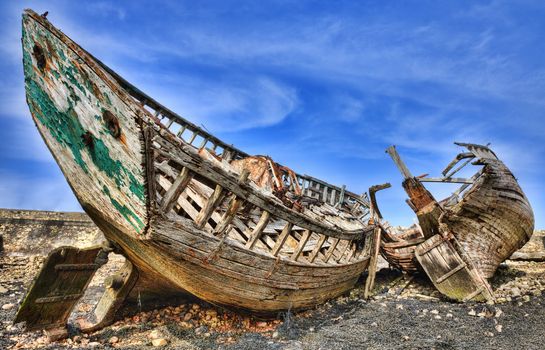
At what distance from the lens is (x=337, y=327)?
5965 mm

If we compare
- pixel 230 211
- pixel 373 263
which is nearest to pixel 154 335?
pixel 230 211

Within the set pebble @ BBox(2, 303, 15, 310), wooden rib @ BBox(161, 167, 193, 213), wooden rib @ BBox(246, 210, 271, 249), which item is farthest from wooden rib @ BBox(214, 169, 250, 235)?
Result: pebble @ BBox(2, 303, 15, 310)

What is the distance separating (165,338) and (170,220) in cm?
245

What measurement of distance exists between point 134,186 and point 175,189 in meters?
0.45

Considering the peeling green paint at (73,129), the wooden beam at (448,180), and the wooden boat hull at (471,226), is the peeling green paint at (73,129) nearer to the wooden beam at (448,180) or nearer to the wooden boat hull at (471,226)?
the wooden boat hull at (471,226)

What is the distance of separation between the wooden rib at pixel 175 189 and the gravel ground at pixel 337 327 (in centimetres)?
242

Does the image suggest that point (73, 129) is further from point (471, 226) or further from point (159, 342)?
point (471, 226)

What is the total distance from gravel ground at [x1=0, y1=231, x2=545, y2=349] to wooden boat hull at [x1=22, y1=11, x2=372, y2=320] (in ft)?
1.95

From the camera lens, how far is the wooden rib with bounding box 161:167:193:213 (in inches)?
150

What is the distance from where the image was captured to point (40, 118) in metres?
5.29

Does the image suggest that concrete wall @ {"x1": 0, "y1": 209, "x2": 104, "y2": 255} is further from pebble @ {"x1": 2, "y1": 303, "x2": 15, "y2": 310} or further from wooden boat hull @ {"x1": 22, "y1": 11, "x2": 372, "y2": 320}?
wooden boat hull @ {"x1": 22, "y1": 11, "x2": 372, "y2": 320}

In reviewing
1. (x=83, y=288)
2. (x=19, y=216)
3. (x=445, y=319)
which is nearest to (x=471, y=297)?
(x=445, y=319)

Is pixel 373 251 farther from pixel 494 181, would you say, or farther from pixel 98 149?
pixel 98 149

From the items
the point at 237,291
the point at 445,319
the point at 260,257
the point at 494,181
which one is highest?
the point at 494,181
